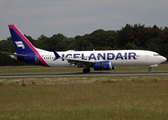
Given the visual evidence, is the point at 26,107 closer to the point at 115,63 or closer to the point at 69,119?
the point at 69,119

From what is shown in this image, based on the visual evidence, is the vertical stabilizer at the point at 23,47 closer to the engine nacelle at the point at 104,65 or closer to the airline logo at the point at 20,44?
the airline logo at the point at 20,44

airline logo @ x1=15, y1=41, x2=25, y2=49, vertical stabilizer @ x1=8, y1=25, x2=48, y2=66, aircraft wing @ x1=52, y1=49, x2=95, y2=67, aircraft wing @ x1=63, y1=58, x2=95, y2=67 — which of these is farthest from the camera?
airline logo @ x1=15, y1=41, x2=25, y2=49

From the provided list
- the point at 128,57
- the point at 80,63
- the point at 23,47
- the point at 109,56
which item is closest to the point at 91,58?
the point at 80,63

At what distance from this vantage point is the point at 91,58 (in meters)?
38.3

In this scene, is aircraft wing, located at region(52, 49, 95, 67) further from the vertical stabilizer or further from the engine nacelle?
the vertical stabilizer

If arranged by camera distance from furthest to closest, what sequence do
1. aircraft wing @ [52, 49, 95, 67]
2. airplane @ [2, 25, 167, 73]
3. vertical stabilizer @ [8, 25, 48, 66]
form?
vertical stabilizer @ [8, 25, 48, 66], airplane @ [2, 25, 167, 73], aircraft wing @ [52, 49, 95, 67]

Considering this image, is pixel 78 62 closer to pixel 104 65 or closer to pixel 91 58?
pixel 91 58

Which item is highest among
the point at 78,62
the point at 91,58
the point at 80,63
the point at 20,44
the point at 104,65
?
the point at 20,44

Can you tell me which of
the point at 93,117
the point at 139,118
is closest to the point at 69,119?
the point at 93,117

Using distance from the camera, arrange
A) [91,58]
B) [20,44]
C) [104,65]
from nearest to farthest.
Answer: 1. [104,65]
2. [91,58]
3. [20,44]

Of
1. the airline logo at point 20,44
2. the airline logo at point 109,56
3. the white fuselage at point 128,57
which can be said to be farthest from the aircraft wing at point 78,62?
the airline logo at point 20,44

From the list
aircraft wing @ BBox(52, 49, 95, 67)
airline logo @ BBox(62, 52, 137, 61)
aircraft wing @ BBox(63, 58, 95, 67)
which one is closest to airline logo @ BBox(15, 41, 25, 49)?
aircraft wing @ BBox(52, 49, 95, 67)

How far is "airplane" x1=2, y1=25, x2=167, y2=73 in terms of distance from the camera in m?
37.1

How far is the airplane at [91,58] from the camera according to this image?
3712 cm
